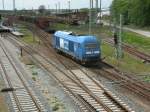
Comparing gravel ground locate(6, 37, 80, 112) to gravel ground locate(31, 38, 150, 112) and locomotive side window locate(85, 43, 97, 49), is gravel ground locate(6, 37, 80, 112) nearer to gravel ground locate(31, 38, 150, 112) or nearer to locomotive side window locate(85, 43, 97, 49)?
gravel ground locate(31, 38, 150, 112)

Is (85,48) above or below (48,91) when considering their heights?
above

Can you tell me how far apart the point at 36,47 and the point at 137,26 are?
38812 mm

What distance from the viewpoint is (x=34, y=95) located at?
27609 mm

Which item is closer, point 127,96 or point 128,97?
point 128,97

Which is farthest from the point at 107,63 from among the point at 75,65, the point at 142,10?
the point at 142,10

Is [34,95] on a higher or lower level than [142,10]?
lower

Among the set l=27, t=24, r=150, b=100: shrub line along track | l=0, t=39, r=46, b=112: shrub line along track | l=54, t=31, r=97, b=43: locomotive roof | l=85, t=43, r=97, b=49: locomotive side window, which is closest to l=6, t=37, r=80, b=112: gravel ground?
l=0, t=39, r=46, b=112: shrub line along track

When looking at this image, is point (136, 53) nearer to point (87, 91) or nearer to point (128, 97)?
point (87, 91)

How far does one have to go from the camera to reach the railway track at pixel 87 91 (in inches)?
953

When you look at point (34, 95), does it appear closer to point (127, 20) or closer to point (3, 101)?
point (3, 101)

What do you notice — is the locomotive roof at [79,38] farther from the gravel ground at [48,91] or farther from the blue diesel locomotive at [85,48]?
the gravel ground at [48,91]

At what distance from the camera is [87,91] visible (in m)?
28.2

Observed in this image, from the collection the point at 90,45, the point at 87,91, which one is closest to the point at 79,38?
the point at 90,45

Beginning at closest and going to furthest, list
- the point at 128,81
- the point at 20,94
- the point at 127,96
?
the point at 127,96, the point at 20,94, the point at 128,81
